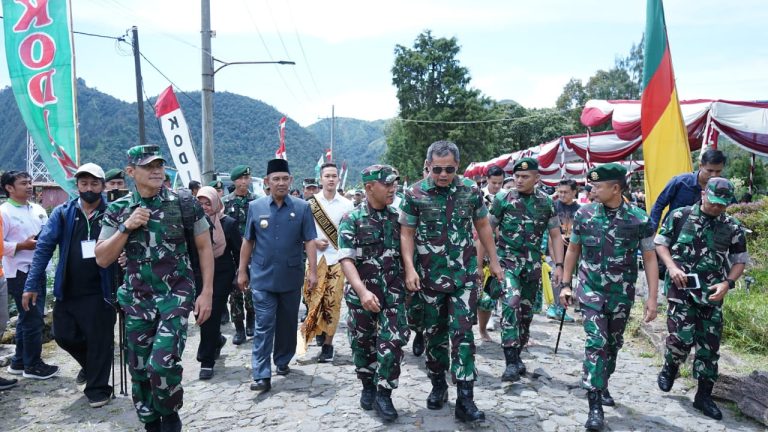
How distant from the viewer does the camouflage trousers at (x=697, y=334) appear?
4305mm

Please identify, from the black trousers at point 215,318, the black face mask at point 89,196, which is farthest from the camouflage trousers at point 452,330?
the black face mask at point 89,196

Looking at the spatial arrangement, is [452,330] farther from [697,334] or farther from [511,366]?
[697,334]

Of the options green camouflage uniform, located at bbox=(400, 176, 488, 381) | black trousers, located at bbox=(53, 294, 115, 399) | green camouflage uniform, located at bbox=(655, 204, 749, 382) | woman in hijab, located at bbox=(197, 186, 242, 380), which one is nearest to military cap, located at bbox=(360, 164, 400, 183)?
green camouflage uniform, located at bbox=(400, 176, 488, 381)

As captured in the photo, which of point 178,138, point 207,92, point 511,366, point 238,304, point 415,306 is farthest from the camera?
point 207,92

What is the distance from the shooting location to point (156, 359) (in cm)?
350

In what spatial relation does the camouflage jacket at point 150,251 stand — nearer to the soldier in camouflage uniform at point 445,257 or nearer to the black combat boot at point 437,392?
the soldier in camouflage uniform at point 445,257

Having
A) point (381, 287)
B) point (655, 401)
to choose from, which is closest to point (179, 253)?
point (381, 287)

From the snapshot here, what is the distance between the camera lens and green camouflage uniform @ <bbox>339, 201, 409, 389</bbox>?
13.5 ft

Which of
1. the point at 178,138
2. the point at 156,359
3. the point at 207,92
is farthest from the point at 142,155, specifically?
the point at 207,92

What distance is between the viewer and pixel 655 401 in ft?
15.2

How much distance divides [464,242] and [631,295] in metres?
1.37

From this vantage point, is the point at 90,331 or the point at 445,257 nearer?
the point at 445,257

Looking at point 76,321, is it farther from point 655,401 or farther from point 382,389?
point 655,401

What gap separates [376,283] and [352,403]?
113 cm
